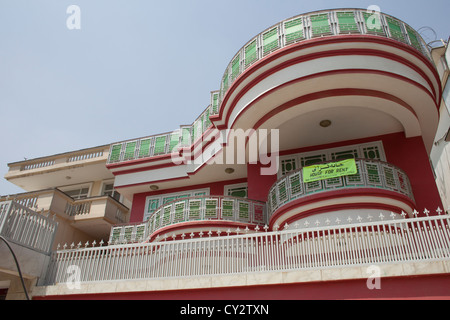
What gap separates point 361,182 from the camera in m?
11.9

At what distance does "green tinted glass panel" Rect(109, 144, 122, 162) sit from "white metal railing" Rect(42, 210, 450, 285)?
29.8ft

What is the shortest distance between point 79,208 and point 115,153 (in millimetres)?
3333

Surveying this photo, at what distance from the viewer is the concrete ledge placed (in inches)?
309

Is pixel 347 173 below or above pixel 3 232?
above

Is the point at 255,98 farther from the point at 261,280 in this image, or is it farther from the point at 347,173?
the point at 261,280

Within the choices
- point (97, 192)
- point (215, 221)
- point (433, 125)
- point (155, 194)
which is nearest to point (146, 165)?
point (155, 194)

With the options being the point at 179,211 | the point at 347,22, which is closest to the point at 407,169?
the point at 347,22

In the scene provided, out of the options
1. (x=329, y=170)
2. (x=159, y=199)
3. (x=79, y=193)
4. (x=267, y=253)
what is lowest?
(x=267, y=253)

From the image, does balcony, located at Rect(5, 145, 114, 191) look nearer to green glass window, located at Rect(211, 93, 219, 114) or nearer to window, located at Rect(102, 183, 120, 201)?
window, located at Rect(102, 183, 120, 201)

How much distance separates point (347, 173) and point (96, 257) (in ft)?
25.9

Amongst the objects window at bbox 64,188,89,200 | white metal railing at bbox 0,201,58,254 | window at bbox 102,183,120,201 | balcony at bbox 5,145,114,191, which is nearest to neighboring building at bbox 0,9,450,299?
white metal railing at bbox 0,201,58,254

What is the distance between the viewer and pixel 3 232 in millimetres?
9227

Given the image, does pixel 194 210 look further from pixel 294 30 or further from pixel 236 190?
pixel 294 30

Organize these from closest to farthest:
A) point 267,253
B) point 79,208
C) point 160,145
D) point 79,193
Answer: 1. point 267,253
2. point 160,145
3. point 79,208
4. point 79,193
